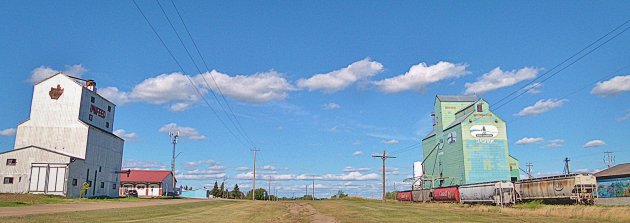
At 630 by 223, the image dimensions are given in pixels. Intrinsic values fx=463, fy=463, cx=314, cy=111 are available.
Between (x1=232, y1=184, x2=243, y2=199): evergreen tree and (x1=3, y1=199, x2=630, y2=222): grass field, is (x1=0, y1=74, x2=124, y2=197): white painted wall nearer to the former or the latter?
(x1=3, y1=199, x2=630, y2=222): grass field

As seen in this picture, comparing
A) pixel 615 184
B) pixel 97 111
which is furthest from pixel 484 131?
pixel 97 111

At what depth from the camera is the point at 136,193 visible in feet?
354

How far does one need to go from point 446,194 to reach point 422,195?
40.8 feet

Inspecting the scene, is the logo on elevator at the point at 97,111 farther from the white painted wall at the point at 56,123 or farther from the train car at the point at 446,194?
the train car at the point at 446,194

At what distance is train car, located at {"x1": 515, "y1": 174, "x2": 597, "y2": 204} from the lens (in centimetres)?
4214

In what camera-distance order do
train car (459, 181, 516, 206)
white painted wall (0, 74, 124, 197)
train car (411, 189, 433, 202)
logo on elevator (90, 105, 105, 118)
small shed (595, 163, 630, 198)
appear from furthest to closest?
train car (411, 189, 433, 202)
logo on elevator (90, 105, 105, 118)
white painted wall (0, 74, 124, 197)
small shed (595, 163, 630, 198)
train car (459, 181, 516, 206)

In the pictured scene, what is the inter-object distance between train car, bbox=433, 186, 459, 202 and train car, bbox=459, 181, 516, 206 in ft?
16.3

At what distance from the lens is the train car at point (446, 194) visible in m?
65.9

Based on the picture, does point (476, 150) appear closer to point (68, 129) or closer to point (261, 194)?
point (68, 129)

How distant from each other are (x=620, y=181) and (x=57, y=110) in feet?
256

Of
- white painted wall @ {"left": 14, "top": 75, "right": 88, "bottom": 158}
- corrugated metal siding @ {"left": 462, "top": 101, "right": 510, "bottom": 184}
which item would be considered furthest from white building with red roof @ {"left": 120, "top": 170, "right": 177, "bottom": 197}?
corrugated metal siding @ {"left": 462, "top": 101, "right": 510, "bottom": 184}

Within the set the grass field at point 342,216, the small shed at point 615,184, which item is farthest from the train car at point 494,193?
the small shed at point 615,184

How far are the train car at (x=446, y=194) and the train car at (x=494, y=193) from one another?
4.97 metres

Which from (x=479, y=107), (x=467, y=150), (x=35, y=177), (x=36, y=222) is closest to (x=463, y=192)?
(x=467, y=150)
